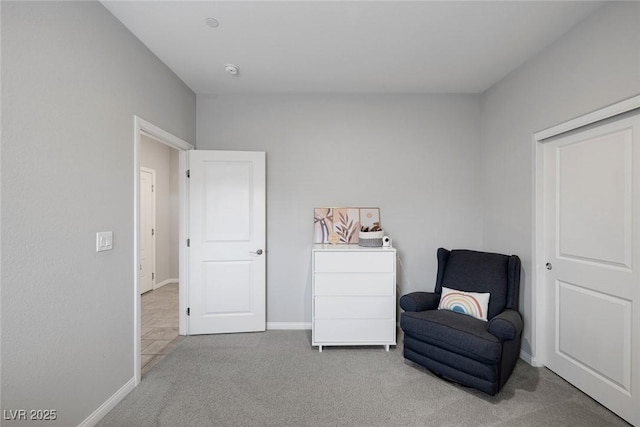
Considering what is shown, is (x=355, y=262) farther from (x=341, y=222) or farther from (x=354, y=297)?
(x=341, y=222)

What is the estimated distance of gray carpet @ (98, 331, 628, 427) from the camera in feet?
5.90

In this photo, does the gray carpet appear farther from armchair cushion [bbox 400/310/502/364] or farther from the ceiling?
the ceiling

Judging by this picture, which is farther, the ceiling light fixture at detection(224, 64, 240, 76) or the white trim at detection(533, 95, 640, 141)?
the ceiling light fixture at detection(224, 64, 240, 76)

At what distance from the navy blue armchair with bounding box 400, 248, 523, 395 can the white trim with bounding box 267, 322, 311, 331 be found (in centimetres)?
120

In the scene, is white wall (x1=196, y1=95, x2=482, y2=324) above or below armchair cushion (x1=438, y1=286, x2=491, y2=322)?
above

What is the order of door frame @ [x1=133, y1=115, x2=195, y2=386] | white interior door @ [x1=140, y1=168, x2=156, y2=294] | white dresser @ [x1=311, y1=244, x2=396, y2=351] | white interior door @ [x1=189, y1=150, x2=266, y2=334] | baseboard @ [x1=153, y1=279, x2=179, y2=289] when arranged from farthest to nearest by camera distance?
baseboard @ [x1=153, y1=279, x2=179, y2=289], white interior door @ [x1=140, y1=168, x2=156, y2=294], white interior door @ [x1=189, y1=150, x2=266, y2=334], white dresser @ [x1=311, y1=244, x2=396, y2=351], door frame @ [x1=133, y1=115, x2=195, y2=386]

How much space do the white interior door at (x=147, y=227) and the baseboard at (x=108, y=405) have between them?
9.80 feet

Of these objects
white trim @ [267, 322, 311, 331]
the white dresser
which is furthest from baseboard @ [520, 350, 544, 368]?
white trim @ [267, 322, 311, 331]

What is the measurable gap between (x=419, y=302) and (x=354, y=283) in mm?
595

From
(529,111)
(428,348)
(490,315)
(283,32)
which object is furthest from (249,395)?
(529,111)

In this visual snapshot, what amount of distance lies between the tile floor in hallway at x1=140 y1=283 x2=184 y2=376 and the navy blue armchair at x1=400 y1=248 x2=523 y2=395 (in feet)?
7.42

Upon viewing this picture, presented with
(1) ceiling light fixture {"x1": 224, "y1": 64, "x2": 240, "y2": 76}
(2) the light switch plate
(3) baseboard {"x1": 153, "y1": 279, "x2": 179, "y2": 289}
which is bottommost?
(3) baseboard {"x1": 153, "y1": 279, "x2": 179, "y2": 289}

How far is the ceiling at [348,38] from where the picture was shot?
1837mm

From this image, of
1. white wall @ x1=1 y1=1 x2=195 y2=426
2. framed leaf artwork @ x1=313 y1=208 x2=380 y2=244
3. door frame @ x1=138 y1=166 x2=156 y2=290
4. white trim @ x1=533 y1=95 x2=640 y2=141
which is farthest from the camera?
door frame @ x1=138 y1=166 x2=156 y2=290
